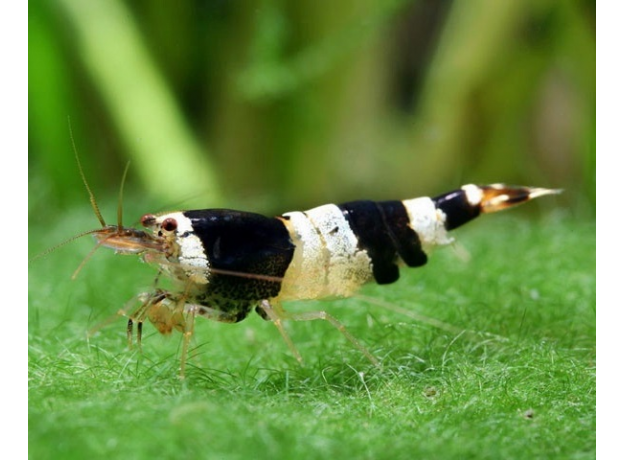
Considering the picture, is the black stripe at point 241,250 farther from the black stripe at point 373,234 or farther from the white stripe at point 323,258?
the black stripe at point 373,234

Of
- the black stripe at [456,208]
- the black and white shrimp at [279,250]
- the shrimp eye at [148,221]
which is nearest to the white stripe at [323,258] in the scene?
the black and white shrimp at [279,250]

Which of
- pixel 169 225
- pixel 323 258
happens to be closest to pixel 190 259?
pixel 169 225

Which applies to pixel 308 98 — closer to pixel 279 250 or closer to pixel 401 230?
pixel 401 230

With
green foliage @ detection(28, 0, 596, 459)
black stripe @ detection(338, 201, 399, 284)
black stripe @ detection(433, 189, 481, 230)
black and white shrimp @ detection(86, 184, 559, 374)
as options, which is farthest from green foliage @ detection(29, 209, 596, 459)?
black stripe @ detection(433, 189, 481, 230)

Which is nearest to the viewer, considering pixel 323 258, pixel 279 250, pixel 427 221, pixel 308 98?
pixel 279 250

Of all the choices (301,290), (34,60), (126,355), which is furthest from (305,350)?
(34,60)

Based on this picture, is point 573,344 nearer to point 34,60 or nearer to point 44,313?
point 44,313

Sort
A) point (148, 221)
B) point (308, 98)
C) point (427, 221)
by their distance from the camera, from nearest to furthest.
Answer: point (148, 221), point (427, 221), point (308, 98)
